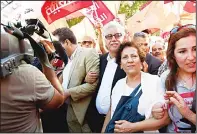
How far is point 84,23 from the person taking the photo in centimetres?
463

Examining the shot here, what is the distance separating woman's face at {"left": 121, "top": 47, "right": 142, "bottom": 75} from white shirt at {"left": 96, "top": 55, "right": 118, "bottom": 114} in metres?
0.21

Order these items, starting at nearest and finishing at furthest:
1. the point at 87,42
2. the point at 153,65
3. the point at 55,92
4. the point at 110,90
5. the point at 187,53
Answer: the point at 55,92
the point at 187,53
the point at 110,90
the point at 153,65
the point at 87,42

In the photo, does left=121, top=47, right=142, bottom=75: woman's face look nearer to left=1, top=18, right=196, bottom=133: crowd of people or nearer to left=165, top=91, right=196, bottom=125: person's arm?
left=1, top=18, right=196, bottom=133: crowd of people

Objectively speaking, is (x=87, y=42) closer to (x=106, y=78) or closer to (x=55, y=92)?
(x=106, y=78)

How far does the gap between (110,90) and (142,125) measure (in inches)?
21.1

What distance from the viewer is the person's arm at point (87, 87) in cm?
240

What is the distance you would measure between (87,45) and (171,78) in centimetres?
205

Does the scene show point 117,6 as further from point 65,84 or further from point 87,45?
point 65,84

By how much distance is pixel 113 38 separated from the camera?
2455 mm

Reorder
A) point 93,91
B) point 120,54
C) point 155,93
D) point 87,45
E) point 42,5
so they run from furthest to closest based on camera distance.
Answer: point 87,45 → point 42,5 → point 93,91 → point 120,54 → point 155,93

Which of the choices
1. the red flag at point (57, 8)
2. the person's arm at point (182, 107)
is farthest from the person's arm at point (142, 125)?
the red flag at point (57, 8)

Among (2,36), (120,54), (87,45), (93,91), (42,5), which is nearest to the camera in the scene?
(2,36)

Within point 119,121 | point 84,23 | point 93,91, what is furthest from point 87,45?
point 119,121

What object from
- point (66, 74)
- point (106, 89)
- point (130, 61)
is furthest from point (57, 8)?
point (130, 61)
